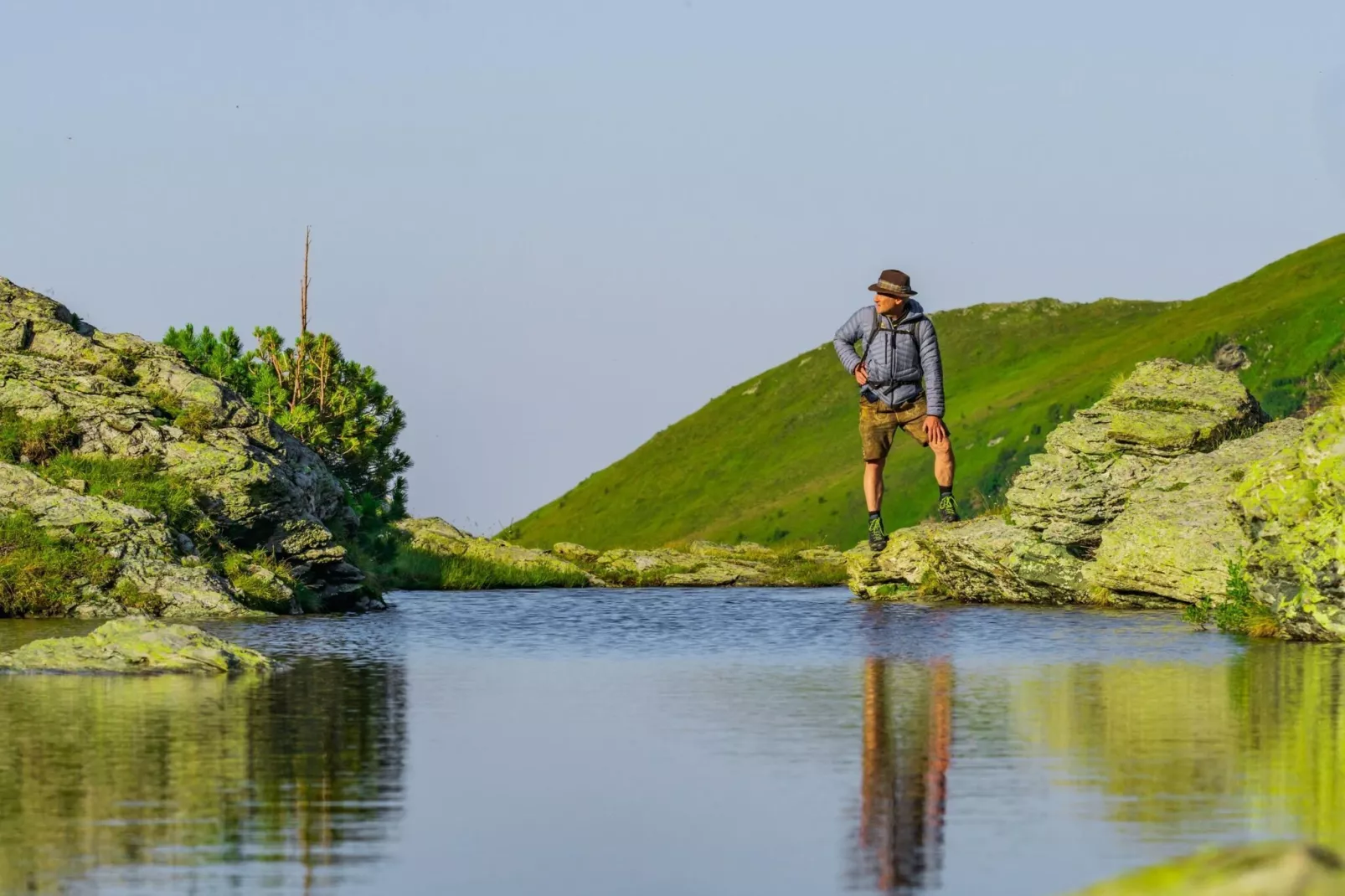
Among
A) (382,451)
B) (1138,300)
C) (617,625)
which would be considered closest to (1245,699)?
(617,625)

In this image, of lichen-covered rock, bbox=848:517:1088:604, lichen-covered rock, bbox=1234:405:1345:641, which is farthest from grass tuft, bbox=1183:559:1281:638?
lichen-covered rock, bbox=848:517:1088:604

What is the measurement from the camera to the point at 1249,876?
5164mm

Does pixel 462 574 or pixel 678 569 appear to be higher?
pixel 678 569

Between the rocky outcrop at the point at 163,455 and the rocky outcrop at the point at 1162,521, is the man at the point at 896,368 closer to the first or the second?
the rocky outcrop at the point at 1162,521

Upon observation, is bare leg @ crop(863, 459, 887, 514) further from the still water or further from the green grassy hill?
the green grassy hill

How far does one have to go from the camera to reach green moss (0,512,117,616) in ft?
87.2

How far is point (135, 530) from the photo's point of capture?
2778 cm

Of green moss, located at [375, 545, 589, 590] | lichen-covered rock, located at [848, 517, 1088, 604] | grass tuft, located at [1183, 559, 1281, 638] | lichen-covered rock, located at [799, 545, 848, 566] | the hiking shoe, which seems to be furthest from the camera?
lichen-covered rock, located at [799, 545, 848, 566]

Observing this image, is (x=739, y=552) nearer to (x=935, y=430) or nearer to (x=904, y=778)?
(x=935, y=430)

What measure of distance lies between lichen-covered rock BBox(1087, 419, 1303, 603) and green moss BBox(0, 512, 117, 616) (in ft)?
49.3

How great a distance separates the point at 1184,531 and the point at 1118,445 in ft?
17.0

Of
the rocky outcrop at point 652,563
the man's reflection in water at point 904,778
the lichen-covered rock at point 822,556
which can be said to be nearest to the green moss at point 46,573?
the man's reflection in water at point 904,778

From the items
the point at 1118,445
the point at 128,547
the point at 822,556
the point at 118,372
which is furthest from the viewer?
the point at 822,556

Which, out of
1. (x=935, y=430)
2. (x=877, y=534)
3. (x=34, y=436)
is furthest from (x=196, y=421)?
(x=935, y=430)
